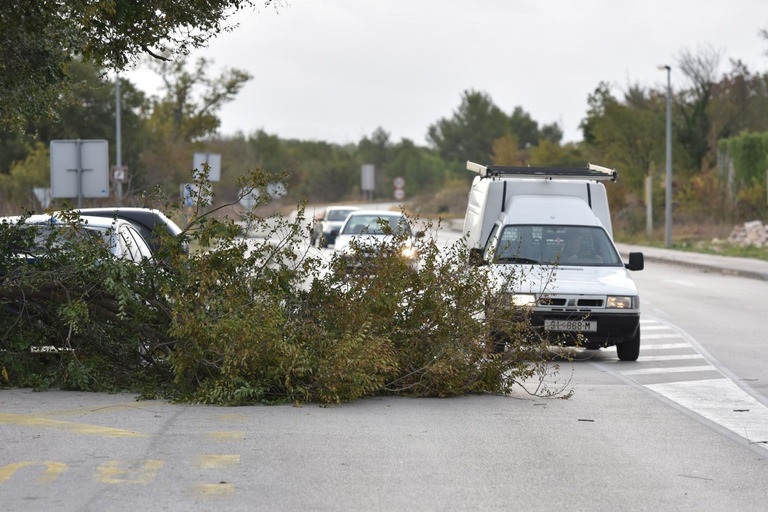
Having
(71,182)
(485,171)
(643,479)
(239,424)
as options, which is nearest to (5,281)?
(239,424)

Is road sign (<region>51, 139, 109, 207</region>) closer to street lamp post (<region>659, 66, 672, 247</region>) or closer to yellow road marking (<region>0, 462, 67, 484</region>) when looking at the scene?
yellow road marking (<region>0, 462, 67, 484</region>)

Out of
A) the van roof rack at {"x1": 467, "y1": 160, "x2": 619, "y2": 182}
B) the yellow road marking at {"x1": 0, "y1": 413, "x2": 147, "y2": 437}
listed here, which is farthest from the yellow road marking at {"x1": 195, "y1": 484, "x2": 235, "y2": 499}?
the van roof rack at {"x1": 467, "y1": 160, "x2": 619, "y2": 182}

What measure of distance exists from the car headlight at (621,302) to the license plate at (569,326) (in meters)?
0.27

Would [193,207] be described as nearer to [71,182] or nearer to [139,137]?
[71,182]

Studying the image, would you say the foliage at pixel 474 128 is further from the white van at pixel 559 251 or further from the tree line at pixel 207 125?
the white van at pixel 559 251

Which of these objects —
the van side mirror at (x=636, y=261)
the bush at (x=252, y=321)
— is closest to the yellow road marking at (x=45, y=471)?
the bush at (x=252, y=321)

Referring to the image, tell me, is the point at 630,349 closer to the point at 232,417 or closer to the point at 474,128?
the point at 232,417

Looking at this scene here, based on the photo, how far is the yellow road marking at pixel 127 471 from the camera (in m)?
7.09

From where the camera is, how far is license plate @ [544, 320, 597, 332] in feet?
45.1

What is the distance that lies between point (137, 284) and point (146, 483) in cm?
393

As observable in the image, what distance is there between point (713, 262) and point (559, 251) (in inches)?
Answer: 833

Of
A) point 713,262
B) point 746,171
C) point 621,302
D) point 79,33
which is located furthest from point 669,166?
point 79,33

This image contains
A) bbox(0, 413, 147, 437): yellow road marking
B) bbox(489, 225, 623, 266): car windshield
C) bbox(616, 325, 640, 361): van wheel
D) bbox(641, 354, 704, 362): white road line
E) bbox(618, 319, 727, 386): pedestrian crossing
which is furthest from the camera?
bbox(489, 225, 623, 266): car windshield

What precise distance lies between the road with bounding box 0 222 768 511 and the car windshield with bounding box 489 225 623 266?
125 inches
